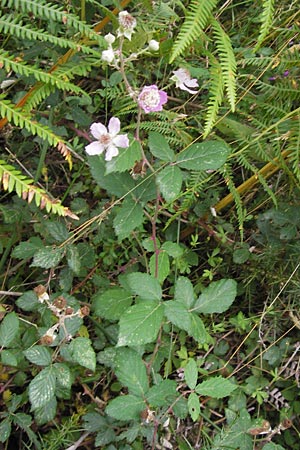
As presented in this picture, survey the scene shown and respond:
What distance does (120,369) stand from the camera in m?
1.41

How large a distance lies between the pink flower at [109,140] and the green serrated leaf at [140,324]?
1.22 ft

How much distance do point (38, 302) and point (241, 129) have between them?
0.83 meters

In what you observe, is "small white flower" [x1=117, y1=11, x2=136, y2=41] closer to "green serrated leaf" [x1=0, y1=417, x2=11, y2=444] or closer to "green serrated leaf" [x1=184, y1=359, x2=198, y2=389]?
"green serrated leaf" [x1=184, y1=359, x2=198, y2=389]

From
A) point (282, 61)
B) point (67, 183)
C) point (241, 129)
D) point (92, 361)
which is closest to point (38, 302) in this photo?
point (92, 361)

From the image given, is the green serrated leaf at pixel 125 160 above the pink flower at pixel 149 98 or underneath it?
underneath

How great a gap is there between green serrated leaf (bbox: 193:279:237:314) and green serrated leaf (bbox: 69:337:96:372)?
30cm

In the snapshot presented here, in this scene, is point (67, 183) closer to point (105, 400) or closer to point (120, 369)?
point (105, 400)

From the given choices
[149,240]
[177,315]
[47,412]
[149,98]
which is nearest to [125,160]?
[149,98]

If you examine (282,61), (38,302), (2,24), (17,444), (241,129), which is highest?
(2,24)

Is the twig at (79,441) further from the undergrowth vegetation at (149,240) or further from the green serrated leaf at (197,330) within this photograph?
the green serrated leaf at (197,330)

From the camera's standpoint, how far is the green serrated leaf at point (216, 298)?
1467 mm

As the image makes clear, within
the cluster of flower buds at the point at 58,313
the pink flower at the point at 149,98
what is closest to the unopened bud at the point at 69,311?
the cluster of flower buds at the point at 58,313

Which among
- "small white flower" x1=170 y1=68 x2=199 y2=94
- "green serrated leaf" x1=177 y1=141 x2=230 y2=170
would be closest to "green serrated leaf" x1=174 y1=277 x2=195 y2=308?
"green serrated leaf" x1=177 y1=141 x2=230 y2=170

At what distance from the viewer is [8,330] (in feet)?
4.88
